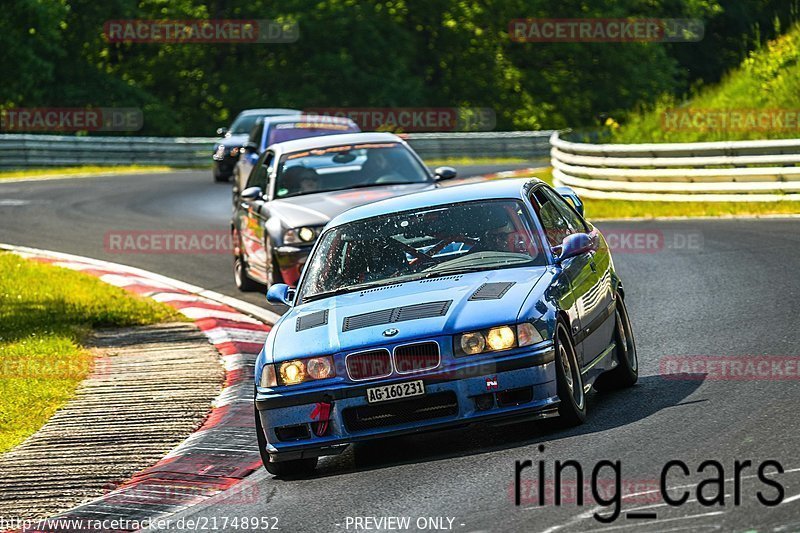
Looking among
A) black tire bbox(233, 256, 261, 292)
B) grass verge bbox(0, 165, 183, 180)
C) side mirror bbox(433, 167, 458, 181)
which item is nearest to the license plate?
side mirror bbox(433, 167, 458, 181)

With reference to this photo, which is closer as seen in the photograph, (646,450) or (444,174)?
(646,450)

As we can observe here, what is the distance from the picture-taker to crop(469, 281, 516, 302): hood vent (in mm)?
Answer: 8516

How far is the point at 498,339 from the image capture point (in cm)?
819

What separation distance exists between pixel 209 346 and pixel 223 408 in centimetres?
277

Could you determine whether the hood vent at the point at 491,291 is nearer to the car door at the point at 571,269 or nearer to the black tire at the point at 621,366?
the car door at the point at 571,269

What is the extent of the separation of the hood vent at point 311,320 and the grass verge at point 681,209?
43.2 feet

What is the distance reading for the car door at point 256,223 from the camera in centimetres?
1600

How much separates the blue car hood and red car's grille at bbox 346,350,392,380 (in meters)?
0.05

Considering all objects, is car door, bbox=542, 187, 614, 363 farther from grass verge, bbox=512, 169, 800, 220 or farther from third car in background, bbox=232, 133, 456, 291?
grass verge, bbox=512, 169, 800, 220

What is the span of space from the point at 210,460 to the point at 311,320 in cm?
101

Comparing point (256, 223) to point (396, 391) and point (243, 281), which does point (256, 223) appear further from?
point (396, 391)

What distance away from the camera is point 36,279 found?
705 inches

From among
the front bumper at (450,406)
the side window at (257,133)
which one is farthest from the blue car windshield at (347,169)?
the side window at (257,133)

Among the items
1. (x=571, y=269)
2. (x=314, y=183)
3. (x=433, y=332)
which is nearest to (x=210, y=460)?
(x=433, y=332)
